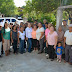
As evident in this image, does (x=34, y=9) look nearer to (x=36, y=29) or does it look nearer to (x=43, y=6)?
(x=43, y=6)

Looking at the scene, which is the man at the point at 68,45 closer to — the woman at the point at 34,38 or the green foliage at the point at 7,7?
the woman at the point at 34,38

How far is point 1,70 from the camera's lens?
185 inches

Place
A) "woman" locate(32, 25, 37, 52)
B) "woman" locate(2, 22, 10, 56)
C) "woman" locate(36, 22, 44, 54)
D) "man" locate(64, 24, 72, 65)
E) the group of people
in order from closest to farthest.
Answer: "man" locate(64, 24, 72, 65) < the group of people < "woman" locate(2, 22, 10, 56) < "woman" locate(36, 22, 44, 54) < "woman" locate(32, 25, 37, 52)

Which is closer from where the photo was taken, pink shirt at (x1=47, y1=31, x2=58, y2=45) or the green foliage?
pink shirt at (x1=47, y1=31, x2=58, y2=45)

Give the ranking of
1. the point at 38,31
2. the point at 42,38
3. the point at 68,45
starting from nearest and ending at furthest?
1. the point at 68,45
2. the point at 38,31
3. the point at 42,38

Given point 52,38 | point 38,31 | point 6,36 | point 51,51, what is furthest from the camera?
point 38,31

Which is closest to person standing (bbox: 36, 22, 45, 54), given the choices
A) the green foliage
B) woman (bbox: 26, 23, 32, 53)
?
woman (bbox: 26, 23, 32, 53)

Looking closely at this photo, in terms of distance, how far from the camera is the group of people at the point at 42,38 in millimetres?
5270

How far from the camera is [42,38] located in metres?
6.45

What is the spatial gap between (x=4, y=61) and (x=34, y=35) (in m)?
2.07

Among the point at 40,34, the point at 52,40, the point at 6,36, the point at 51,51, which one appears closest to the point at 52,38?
the point at 52,40

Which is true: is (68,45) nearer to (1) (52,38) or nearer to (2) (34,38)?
(1) (52,38)

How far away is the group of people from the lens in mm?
5270

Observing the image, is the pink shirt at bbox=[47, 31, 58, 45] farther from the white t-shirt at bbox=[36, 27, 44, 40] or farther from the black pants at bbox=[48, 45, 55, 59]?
the white t-shirt at bbox=[36, 27, 44, 40]
